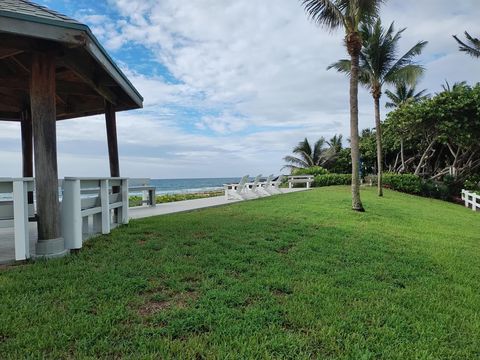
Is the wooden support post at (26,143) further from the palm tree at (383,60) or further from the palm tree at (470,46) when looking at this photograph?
the palm tree at (470,46)

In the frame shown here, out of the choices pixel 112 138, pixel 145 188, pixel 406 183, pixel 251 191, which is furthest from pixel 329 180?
pixel 112 138

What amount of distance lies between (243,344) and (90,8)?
28.8 feet

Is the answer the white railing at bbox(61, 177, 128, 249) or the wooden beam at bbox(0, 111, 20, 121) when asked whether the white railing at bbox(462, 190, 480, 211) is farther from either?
the wooden beam at bbox(0, 111, 20, 121)

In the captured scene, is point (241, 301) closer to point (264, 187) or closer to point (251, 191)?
point (251, 191)

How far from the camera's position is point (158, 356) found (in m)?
2.24

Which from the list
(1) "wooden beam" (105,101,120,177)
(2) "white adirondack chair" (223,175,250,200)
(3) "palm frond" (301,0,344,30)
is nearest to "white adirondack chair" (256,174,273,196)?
(2) "white adirondack chair" (223,175,250,200)

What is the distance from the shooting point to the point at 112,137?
281 inches

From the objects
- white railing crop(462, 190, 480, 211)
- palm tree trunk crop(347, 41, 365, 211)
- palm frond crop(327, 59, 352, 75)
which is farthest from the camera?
white railing crop(462, 190, 480, 211)

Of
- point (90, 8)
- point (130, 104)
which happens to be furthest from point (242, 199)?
point (90, 8)

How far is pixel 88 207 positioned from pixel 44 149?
4.35ft

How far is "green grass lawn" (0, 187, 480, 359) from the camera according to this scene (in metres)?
2.41

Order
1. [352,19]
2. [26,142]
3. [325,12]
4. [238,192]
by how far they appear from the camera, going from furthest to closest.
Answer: [238,192]
[325,12]
[352,19]
[26,142]

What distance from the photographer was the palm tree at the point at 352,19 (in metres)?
9.62

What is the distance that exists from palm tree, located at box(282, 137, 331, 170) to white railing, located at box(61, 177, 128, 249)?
26.4m
